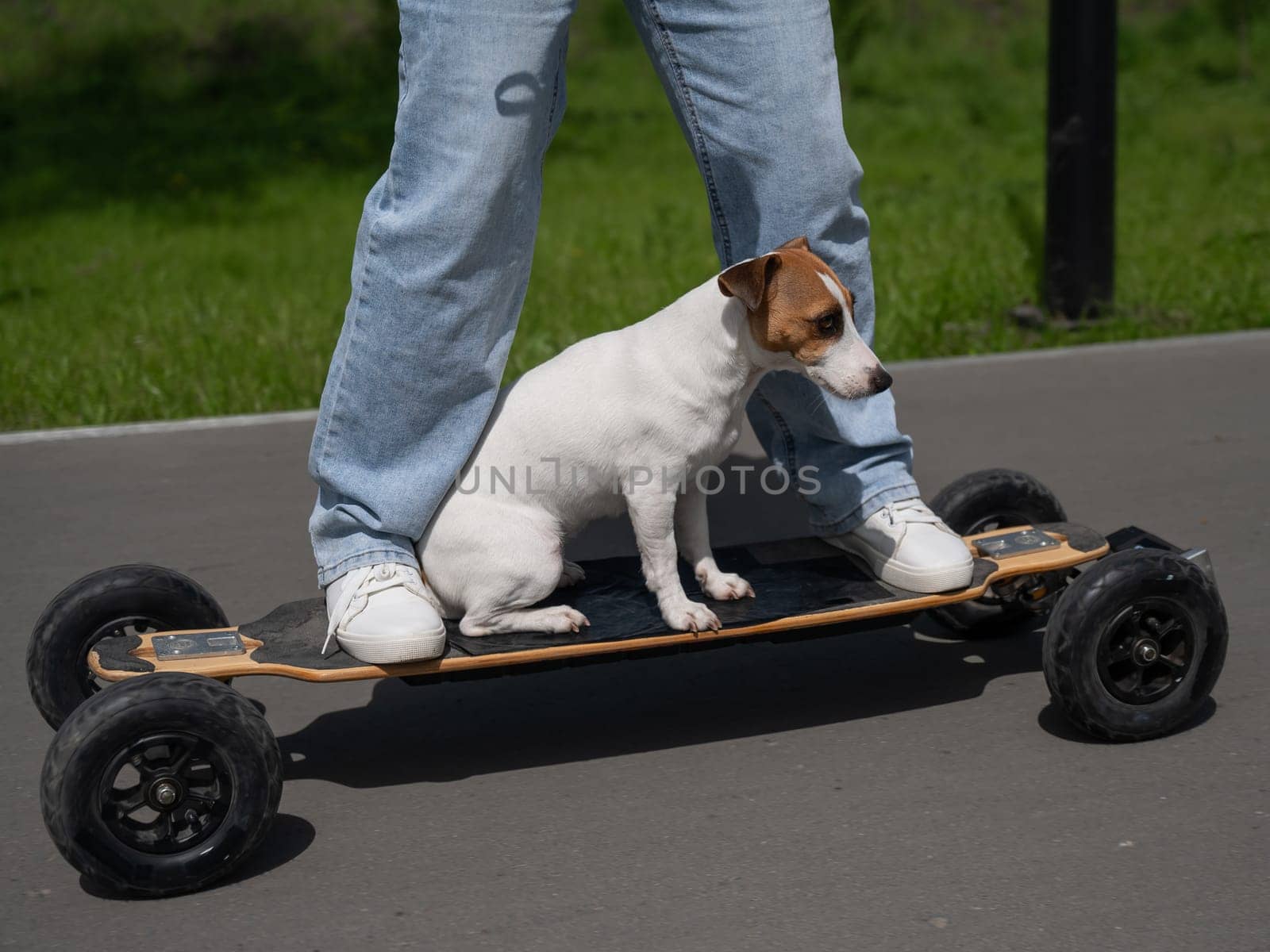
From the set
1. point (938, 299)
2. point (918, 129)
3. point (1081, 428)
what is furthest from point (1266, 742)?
point (918, 129)

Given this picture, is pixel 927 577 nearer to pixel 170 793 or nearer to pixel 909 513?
pixel 909 513

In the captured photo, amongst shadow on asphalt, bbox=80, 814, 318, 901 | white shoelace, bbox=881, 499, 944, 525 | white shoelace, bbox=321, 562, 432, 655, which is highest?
white shoelace, bbox=321, 562, 432, 655

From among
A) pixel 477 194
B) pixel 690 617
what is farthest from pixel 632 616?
pixel 477 194

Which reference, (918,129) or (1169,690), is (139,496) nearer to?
(1169,690)

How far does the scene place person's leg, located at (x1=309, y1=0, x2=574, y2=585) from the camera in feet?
9.66

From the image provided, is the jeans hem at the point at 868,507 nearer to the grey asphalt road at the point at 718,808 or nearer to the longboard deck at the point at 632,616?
the longboard deck at the point at 632,616

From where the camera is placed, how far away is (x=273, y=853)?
2.86m

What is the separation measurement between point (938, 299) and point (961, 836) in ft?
15.0

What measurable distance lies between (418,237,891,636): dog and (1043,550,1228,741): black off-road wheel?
0.60m

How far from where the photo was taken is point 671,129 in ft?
40.0

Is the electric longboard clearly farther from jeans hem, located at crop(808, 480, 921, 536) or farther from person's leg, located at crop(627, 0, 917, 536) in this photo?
person's leg, located at crop(627, 0, 917, 536)

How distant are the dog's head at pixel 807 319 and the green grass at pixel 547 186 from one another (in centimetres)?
335

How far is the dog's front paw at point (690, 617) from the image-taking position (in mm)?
3023

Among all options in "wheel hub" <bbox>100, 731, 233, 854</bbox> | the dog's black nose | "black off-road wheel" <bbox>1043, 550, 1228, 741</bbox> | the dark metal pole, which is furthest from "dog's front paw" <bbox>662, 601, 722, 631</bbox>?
the dark metal pole
